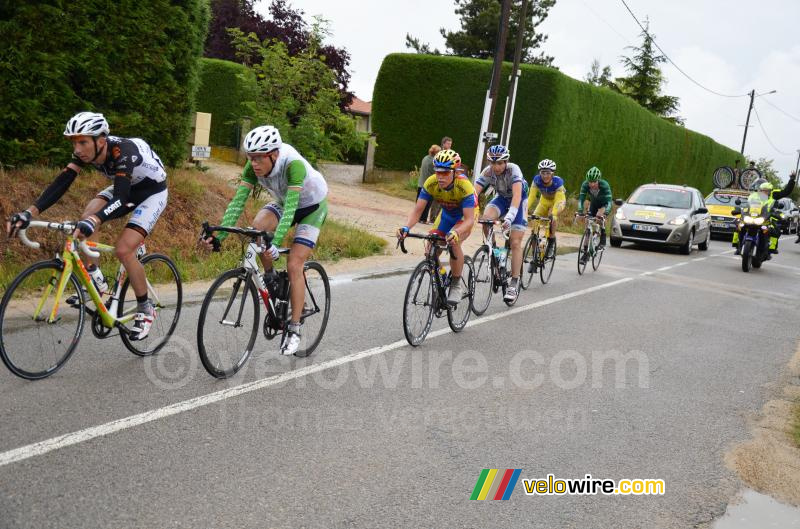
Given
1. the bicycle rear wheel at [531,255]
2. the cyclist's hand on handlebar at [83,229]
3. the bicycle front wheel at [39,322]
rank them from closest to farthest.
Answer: the bicycle front wheel at [39,322] → the cyclist's hand on handlebar at [83,229] → the bicycle rear wheel at [531,255]

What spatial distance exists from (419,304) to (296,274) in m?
1.67

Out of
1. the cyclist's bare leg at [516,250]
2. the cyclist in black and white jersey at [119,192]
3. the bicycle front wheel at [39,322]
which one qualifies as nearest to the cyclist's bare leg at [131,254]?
the cyclist in black and white jersey at [119,192]

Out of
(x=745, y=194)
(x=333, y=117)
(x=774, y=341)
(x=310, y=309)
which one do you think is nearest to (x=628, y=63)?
(x=745, y=194)

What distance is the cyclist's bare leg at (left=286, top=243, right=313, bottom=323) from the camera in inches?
234

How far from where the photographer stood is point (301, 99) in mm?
15539

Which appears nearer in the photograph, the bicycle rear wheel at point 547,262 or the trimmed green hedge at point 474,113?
the bicycle rear wheel at point 547,262

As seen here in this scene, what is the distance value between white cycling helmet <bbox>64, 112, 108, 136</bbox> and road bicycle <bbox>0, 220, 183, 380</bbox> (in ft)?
2.11

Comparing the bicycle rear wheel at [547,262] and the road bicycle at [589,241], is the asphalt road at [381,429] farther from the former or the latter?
the road bicycle at [589,241]

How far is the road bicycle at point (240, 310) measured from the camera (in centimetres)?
531

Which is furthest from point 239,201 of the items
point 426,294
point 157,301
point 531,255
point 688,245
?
point 688,245

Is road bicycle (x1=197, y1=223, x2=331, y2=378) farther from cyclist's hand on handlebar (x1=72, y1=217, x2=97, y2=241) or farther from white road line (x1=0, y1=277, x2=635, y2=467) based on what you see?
cyclist's hand on handlebar (x1=72, y1=217, x2=97, y2=241)

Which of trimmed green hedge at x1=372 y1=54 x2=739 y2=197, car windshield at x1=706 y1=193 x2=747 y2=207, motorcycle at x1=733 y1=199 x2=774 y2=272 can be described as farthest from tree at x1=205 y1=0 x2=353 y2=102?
motorcycle at x1=733 y1=199 x2=774 y2=272

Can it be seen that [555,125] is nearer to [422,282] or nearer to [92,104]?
[92,104]

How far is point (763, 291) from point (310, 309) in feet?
34.3
